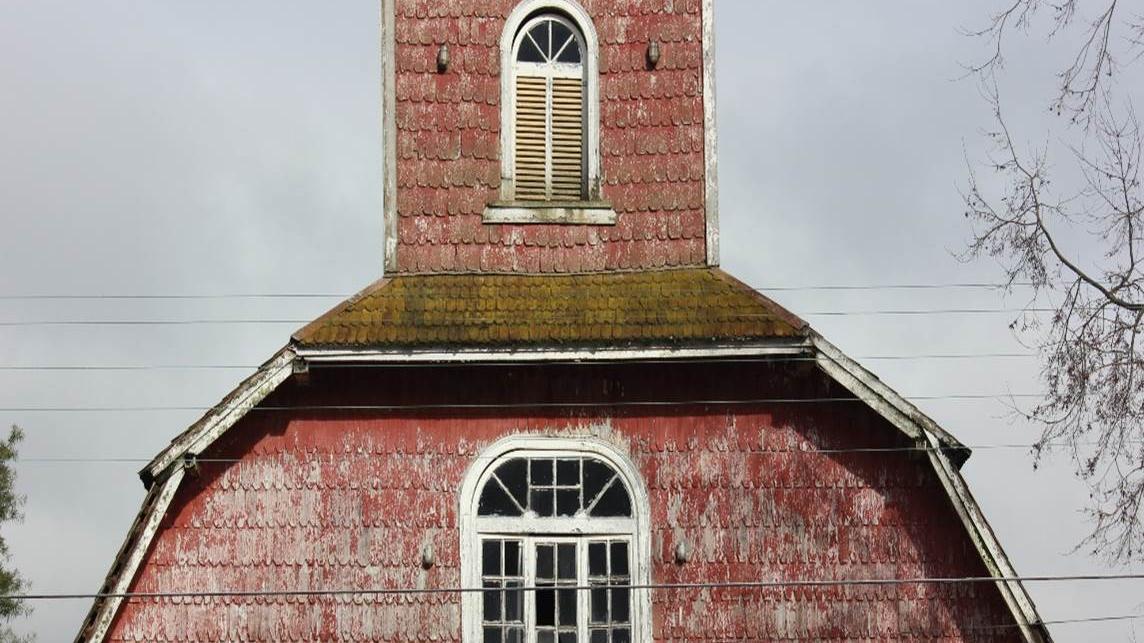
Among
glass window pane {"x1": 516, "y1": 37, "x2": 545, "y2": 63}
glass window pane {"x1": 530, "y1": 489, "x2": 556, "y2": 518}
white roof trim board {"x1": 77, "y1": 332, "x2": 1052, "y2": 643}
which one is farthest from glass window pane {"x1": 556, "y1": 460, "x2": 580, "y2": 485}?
glass window pane {"x1": 516, "y1": 37, "x2": 545, "y2": 63}

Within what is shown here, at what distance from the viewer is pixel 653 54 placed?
21.4 metres

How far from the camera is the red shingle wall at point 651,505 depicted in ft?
62.9

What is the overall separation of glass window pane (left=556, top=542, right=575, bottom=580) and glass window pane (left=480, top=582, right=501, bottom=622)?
62cm

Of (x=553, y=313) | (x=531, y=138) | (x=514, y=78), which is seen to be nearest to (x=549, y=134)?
(x=531, y=138)

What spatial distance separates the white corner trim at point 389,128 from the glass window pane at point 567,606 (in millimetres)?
3890

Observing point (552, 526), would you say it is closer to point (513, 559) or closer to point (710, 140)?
→ point (513, 559)

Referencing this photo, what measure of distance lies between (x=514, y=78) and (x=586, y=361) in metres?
3.77

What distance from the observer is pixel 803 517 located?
63.7ft

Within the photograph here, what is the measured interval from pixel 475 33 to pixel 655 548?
19.5 feet

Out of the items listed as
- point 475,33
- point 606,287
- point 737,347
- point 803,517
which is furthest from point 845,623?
point 475,33

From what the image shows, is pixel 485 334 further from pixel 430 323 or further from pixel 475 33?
pixel 475 33

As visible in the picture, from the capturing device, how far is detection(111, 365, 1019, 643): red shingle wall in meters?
19.2

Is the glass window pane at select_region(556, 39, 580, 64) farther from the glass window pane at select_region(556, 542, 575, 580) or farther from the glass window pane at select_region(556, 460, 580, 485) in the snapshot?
the glass window pane at select_region(556, 542, 575, 580)

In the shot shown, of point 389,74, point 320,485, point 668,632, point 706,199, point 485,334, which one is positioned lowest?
point 668,632
